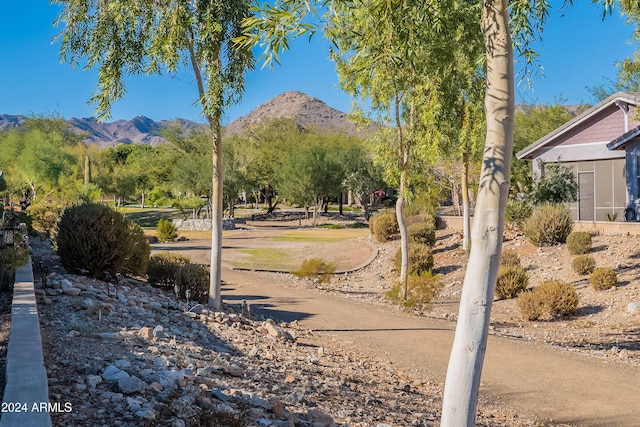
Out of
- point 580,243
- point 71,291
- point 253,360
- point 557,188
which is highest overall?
point 557,188

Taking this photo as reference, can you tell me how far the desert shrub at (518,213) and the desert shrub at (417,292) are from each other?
10.8 metres

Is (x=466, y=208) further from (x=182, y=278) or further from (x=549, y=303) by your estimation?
(x=182, y=278)

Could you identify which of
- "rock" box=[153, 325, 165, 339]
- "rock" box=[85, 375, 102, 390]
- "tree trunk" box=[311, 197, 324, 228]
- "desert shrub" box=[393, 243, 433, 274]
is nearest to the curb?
"rock" box=[85, 375, 102, 390]

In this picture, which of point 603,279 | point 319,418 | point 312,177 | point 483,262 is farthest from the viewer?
point 312,177

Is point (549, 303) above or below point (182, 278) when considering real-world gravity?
below

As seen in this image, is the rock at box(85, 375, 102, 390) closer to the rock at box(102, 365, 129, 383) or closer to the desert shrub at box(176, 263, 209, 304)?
the rock at box(102, 365, 129, 383)

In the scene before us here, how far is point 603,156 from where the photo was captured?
27.9 meters

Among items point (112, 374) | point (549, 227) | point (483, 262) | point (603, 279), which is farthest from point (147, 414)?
point (549, 227)

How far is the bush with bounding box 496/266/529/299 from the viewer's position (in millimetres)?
18844

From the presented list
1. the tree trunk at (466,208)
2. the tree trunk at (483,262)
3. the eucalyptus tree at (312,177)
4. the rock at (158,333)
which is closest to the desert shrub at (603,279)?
the tree trunk at (466,208)

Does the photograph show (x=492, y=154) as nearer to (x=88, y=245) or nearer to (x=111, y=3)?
(x=111, y=3)

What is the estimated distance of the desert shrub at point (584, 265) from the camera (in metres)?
19.9

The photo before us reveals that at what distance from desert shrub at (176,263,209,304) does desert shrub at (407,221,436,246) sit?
14.5m

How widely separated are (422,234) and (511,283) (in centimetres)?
888
